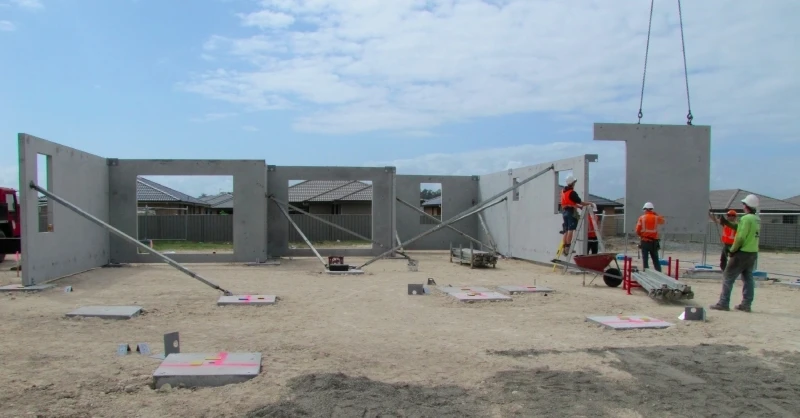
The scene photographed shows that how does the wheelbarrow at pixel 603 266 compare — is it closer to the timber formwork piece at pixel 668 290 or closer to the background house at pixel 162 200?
the timber formwork piece at pixel 668 290

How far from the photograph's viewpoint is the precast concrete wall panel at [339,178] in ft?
57.8

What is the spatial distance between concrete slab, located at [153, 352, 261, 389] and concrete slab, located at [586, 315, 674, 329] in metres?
4.37

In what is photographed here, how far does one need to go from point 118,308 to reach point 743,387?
7.46 m

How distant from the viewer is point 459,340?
6738mm

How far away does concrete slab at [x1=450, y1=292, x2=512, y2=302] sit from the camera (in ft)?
31.0

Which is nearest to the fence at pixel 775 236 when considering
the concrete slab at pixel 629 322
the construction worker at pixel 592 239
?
the construction worker at pixel 592 239

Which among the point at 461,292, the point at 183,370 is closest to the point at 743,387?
the point at 183,370

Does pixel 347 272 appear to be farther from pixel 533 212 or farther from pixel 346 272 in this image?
pixel 533 212

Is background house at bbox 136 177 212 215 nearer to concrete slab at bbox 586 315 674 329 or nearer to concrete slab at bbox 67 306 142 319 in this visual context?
concrete slab at bbox 67 306 142 319

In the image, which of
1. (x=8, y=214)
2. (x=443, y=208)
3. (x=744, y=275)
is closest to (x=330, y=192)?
(x=443, y=208)

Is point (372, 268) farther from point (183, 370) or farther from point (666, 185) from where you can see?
point (183, 370)

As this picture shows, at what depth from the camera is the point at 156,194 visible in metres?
35.6

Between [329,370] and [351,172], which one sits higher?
[351,172]

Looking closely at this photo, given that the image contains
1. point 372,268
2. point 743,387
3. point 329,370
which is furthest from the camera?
point 372,268
